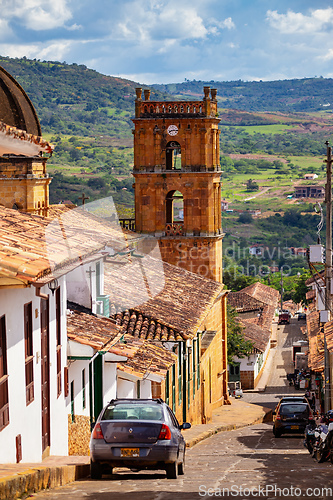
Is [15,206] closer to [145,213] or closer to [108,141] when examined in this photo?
[145,213]

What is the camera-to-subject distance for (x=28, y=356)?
1171cm

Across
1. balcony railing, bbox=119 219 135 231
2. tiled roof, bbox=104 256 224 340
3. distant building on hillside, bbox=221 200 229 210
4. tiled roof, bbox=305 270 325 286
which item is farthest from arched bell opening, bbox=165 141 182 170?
distant building on hillside, bbox=221 200 229 210

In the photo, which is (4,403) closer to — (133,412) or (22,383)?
(22,383)

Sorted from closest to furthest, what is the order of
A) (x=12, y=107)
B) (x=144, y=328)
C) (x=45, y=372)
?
(x=45, y=372), (x=144, y=328), (x=12, y=107)

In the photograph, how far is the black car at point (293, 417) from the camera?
2744cm

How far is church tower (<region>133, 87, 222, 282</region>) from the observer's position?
41750 millimetres

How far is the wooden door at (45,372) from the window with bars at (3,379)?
213 centimetres

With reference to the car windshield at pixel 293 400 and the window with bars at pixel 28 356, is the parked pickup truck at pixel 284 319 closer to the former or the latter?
the car windshield at pixel 293 400

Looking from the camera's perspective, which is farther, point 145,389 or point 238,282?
point 238,282

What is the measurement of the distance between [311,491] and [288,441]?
16360mm

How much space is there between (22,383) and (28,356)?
498 millimetres

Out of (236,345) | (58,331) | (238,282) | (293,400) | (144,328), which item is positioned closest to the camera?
(58,331)

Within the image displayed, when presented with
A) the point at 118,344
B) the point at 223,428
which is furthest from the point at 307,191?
the point at 118,344

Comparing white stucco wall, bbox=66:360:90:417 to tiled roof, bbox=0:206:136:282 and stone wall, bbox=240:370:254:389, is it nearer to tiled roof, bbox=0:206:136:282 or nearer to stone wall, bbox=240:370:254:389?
tiled roof, bbox=0:206:136:282
